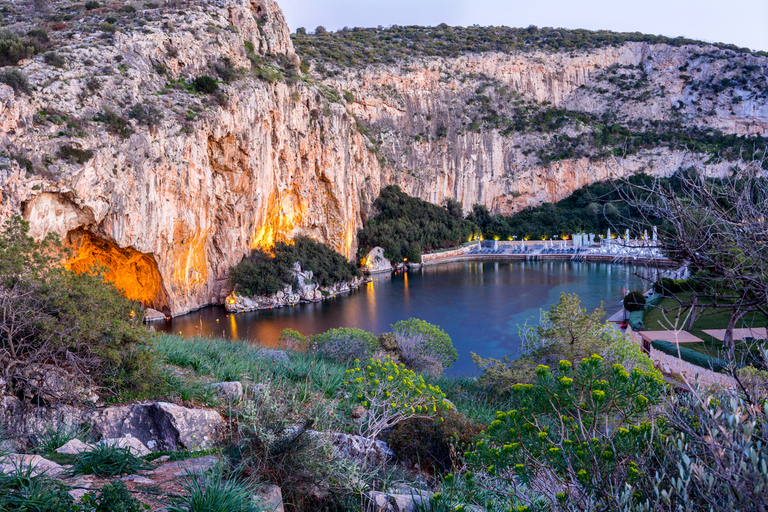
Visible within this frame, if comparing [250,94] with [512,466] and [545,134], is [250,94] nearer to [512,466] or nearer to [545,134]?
[512,466]

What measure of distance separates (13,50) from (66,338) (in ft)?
67.5

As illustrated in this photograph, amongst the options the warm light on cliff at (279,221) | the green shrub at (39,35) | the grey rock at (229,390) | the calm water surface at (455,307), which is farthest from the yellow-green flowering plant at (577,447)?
the warm light on cliff at (279,221)

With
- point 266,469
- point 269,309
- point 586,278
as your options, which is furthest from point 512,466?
point 586,278

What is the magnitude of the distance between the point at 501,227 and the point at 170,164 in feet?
130

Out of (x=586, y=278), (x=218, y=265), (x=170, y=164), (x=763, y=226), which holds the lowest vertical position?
(x=586, y=278)

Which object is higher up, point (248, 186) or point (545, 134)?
point (545, 134)

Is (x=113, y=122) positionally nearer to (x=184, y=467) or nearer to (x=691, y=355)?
(x=184, y=467)

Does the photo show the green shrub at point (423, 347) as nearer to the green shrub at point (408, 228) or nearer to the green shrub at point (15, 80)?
the green shrub at point (15, 80)

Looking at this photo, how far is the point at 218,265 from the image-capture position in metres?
28.2

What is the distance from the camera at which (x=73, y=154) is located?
1839cm

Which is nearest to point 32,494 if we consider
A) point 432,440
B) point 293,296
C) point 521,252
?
point 432,440

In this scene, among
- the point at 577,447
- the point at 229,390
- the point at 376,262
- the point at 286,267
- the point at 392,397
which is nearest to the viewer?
the point at 577,447

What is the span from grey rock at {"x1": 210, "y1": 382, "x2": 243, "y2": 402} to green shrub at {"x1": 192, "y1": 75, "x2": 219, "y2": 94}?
23614 millimetres

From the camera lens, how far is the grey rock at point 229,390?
202 inches
